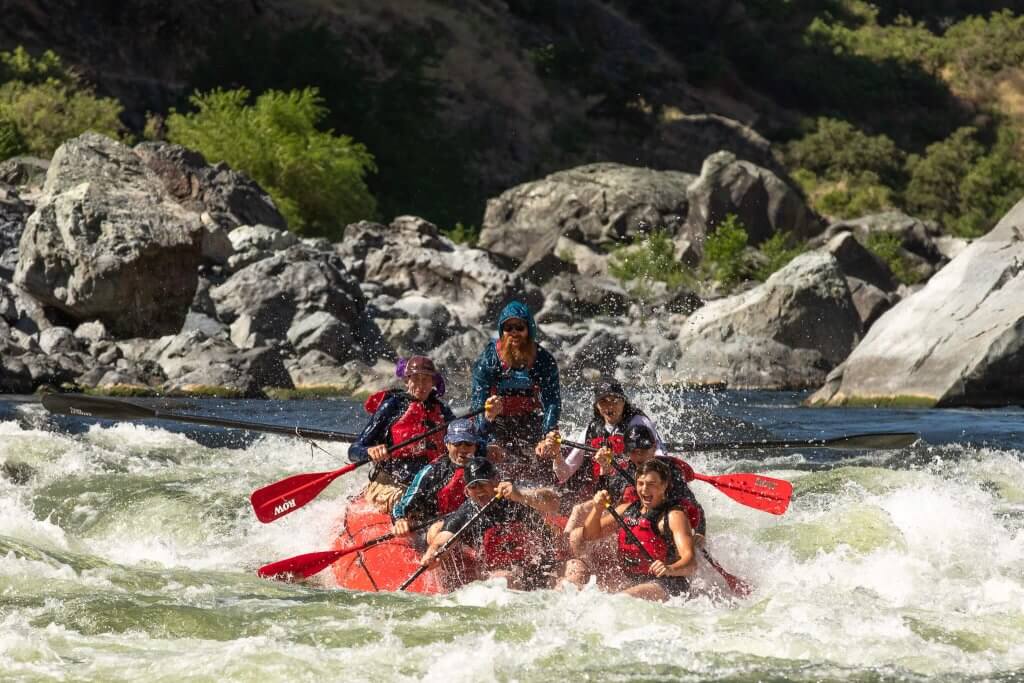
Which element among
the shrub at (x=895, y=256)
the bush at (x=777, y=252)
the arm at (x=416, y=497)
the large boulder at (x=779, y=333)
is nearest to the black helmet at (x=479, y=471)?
the arm at (x=416, y=497)

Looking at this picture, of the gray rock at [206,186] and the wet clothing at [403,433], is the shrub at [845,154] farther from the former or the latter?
the wet clothing at [403,433]

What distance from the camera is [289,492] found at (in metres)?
8.59

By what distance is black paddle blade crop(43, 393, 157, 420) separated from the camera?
9.98 metres

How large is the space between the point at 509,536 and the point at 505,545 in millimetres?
50

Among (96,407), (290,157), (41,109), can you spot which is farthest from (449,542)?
(41,109)

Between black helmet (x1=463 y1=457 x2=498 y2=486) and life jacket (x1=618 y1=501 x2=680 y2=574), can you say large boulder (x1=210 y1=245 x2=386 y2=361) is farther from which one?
life jacket (x1=618 y1=501 x2=680 y2=574)

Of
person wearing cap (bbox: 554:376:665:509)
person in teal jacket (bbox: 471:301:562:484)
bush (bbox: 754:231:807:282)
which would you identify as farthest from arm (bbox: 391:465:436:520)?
bush (bbox: 754:231:807:282)

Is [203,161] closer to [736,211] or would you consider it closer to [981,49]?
[736,211]

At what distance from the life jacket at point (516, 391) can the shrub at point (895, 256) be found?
2314cm

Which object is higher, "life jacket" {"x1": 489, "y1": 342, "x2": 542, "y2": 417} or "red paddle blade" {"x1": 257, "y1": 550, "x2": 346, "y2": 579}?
"life jacket" {"x1": 489, "y1": 342, "x2": 542, "y2": 417}

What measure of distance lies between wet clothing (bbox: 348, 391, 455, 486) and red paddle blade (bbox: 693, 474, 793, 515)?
1.56 metres

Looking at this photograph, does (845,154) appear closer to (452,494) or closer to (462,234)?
(462,234)

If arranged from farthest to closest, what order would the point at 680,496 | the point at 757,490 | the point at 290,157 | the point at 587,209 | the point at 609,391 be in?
the point at 587,209 < the point at 290,157 < the point at 757,490 < the point at 609,391 < the point at 680,496

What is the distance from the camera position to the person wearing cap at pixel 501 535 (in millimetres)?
7395
